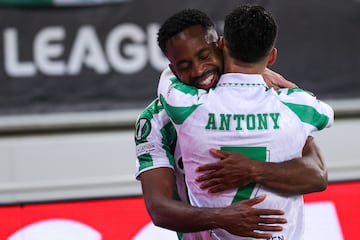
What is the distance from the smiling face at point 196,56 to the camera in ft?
6.82

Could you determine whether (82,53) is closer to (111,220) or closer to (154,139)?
(111,220)

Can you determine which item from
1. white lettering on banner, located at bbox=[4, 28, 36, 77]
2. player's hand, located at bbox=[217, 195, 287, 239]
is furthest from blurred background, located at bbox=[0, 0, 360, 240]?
player's hand, located at bbox=[217, 195, 287, 239]

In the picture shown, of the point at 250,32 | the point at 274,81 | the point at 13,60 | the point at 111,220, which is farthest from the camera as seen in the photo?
the point at 13,60

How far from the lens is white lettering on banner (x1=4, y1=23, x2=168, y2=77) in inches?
161

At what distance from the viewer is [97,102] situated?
414 cm

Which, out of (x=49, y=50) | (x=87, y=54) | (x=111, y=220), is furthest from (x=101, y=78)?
(x=111, y=220)

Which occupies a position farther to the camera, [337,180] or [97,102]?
[97,102]

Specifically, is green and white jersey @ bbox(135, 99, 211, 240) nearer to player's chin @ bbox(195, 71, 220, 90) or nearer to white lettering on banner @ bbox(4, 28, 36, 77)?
player's chin @ bbox(195, 71, 220, 90)

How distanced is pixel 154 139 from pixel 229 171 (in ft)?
0.96

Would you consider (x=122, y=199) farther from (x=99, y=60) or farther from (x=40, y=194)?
(x=99, y=60)

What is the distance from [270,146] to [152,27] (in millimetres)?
2186

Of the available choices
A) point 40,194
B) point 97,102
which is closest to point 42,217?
point 40,194

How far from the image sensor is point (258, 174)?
205 centimetres

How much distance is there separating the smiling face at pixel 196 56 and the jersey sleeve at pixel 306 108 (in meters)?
0.18
